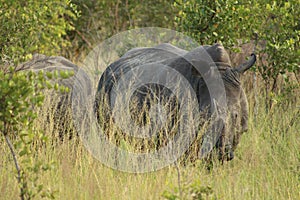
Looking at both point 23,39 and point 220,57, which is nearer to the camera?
point 220,57

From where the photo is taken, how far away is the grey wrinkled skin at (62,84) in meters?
7.00

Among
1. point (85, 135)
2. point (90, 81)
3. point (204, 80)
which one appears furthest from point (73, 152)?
point (90, 81)

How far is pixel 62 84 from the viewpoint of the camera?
786 cm

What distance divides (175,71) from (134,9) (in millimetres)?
7770

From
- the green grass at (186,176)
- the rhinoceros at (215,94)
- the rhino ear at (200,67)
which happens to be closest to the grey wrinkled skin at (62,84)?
the green grass at (186,176)

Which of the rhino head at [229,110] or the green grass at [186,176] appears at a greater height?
the rhino head at [229,110]

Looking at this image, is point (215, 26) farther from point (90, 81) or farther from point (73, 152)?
point (73, 152)

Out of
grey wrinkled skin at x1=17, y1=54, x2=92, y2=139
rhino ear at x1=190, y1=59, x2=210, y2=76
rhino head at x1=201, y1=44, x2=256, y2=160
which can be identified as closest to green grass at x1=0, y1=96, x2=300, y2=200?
rhino head at x1=201, y1=44, x2=256, y2=160

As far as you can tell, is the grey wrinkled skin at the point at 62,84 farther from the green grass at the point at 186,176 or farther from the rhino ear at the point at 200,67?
the rhino ear at the point at 200,67

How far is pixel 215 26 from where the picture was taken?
→ 786 cm

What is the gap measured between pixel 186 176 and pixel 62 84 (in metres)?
3.33

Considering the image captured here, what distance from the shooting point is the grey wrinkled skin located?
7.00 m

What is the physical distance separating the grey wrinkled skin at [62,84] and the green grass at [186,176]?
18.1 inches

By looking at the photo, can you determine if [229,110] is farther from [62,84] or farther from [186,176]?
[62,84]
